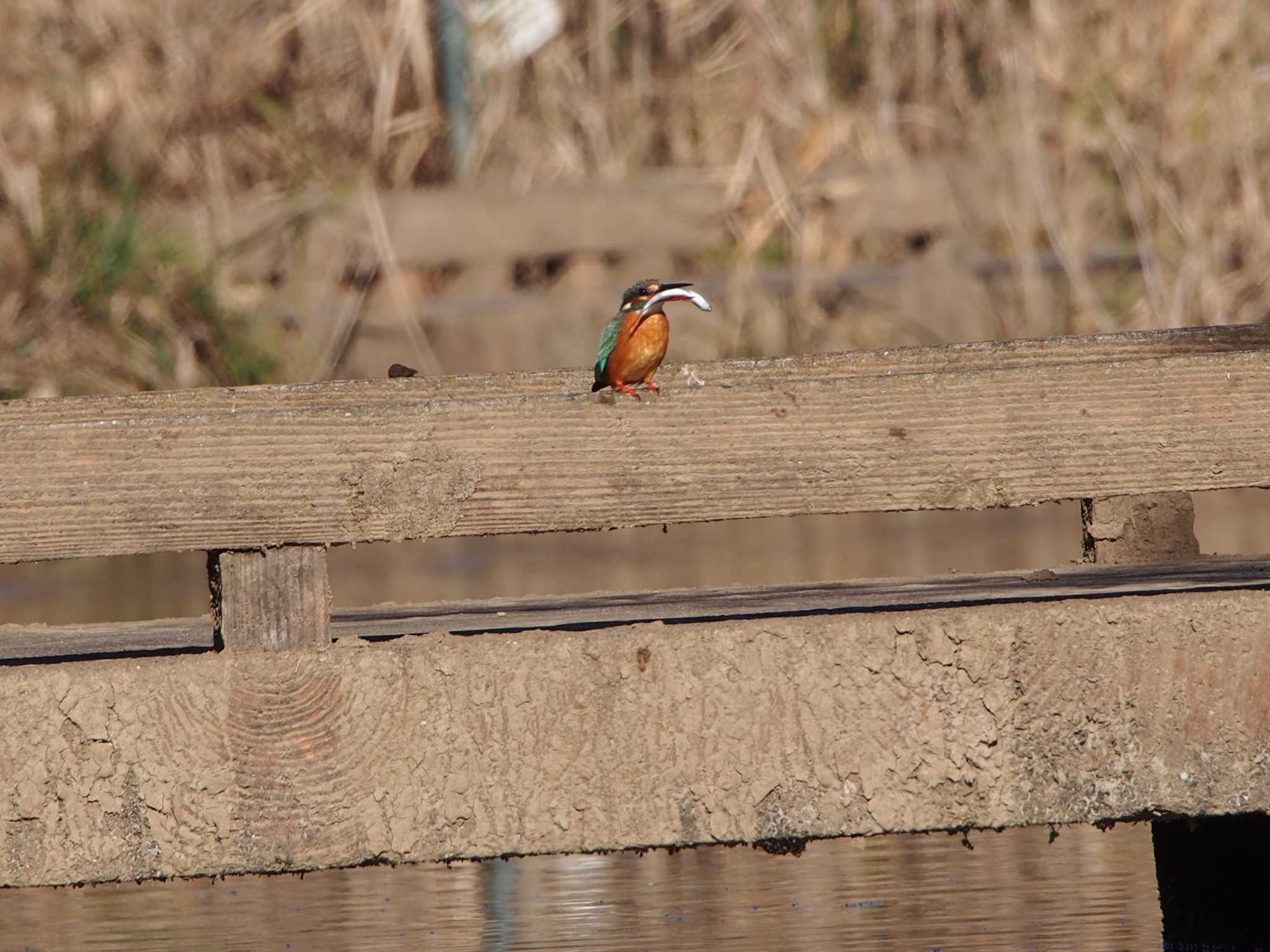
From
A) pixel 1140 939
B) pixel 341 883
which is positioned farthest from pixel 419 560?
pixel 1140 939

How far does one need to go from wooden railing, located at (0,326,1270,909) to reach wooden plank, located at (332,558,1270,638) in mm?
254

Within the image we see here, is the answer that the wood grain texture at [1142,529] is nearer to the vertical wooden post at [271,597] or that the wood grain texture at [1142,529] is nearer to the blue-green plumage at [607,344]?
the blue-green plumage at [607,344]

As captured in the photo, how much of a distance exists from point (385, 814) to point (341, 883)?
6.59 feet

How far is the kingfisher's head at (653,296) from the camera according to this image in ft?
11.2

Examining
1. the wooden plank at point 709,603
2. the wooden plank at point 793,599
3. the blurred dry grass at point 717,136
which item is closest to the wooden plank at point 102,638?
the wooden plank at point 709,603

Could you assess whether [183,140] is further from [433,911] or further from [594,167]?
[433,911]

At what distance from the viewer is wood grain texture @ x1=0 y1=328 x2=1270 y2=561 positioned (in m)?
2.81

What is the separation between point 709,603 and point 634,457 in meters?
0.92

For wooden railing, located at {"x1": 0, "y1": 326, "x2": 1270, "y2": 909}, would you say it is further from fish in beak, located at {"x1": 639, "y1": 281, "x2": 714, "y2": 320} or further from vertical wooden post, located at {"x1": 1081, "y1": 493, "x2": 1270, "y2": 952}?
vertical wooden post, located at {"x1": 1081, "y1": 493, "x2": 1270, "y2": 952}

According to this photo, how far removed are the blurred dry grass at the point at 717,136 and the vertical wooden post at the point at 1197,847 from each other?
13.8 feet

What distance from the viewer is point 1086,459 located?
2943 mm

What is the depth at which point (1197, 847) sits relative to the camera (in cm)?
426

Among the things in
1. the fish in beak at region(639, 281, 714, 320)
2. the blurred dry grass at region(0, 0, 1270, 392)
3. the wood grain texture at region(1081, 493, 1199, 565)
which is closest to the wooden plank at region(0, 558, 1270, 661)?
the wood grain texture at region(1081, 493, 1199, 565)

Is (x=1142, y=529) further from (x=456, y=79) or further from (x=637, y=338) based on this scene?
(x=456, y=79)
